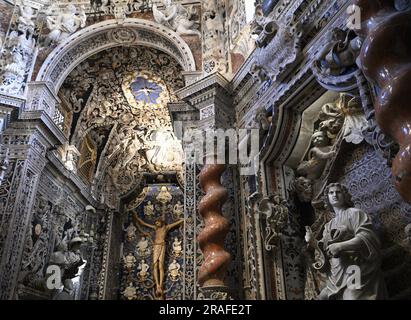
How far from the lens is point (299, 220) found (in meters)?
4.67

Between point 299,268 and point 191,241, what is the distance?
5.10 feet

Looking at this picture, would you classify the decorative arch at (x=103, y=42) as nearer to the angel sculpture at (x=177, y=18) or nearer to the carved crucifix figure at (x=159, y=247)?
the angel sculpture at (x=177, y=18)

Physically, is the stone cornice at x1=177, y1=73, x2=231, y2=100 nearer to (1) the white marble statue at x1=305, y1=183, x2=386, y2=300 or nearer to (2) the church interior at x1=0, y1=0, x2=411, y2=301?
(2) the church interior at x1=0, y1=0, x2=411, y2=301

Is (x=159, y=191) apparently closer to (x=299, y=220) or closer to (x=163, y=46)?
(x=163, y=46)

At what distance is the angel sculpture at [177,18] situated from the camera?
23.5 ft

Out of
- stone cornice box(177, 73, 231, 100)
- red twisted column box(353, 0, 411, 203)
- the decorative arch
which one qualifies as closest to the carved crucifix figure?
the decorative arch

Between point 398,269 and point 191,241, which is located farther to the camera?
point 191,241

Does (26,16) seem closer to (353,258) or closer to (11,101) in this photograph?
(11,101)

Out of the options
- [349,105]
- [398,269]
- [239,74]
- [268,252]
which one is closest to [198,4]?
[239,74]

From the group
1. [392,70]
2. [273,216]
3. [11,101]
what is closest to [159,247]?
[11,101]

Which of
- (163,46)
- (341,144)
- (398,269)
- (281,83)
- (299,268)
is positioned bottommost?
(398,269)

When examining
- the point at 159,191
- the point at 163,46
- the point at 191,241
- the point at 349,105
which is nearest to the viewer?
the point at 349,105

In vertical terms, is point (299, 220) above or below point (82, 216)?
below

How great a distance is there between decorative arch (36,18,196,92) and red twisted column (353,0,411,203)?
15.7 ft
